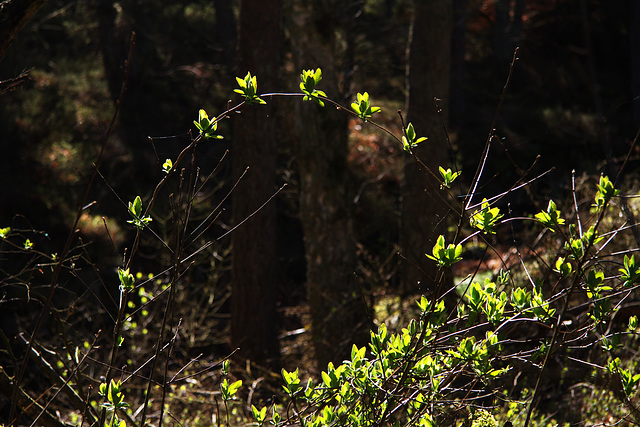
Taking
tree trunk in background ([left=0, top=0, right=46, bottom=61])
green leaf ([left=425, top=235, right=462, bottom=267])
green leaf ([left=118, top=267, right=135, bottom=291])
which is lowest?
green leaf ([left=118, top=267, right=135, bottom=291])

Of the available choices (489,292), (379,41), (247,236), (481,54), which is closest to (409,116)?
(247,236)

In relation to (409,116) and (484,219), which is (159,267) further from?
(484,219)

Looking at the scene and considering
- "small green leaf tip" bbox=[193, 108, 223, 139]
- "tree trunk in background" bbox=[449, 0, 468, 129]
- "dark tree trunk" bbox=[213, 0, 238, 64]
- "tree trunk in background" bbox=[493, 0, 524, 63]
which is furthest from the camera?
"tree trunk in background" bbox=[493, 0, 524, 63]

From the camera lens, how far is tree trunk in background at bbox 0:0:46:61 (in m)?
2.66

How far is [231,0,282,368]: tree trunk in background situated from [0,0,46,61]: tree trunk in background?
5.26 meters

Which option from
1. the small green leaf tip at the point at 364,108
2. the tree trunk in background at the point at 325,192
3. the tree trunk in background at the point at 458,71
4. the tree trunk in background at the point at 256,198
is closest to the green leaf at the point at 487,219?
the small green leaf tip at the point at 364,108

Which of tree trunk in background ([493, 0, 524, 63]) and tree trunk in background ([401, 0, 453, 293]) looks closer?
tree trunk in background ([401, 0, 453, 293])

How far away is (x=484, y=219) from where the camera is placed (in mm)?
2086

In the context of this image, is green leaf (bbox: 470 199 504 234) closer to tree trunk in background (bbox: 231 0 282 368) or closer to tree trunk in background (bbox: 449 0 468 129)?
tree trunk in background (bbox: 231 0 282 368)

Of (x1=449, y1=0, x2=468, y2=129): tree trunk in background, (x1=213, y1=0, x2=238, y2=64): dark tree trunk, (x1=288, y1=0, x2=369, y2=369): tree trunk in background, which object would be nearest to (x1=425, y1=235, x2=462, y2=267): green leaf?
(x1=288, y1=0, x2=369, y2=369): tree trunk in background

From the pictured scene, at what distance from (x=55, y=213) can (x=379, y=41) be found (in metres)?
7.69

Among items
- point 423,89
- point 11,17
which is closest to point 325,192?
point 423,89

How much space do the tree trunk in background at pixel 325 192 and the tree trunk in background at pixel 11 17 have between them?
4.84m

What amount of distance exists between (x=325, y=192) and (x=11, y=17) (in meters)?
5.09
